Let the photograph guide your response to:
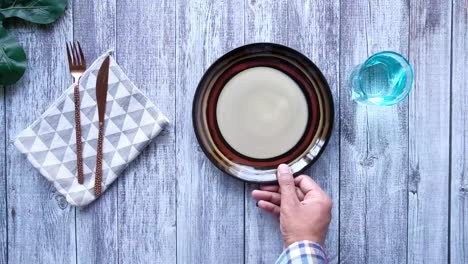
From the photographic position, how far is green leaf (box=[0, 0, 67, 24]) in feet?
3.26

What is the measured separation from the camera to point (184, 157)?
102 centimetres

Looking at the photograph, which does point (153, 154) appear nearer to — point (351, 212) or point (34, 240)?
point (34, 240)

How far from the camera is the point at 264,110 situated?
0.99 m

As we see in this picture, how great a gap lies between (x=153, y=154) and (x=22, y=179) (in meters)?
0.30

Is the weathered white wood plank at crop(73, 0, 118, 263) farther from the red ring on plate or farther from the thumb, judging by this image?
the thumb

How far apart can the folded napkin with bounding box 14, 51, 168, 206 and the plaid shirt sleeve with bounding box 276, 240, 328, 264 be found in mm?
369

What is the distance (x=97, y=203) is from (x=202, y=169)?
245 millimetres

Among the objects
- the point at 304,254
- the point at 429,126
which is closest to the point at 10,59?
the point at 304,254

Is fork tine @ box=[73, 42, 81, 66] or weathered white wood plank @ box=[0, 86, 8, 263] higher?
fork tine @ box=[73, 42, 81, 66]

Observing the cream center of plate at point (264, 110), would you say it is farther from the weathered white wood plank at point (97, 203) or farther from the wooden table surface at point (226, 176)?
the weathered white wood plank at point (97, 203)

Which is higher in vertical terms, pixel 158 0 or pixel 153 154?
pixel 158 0

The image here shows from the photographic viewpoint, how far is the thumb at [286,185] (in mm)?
946

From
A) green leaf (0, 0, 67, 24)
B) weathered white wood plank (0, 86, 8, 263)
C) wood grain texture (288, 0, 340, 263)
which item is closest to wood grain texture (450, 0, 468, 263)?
wood grain texture (288, 0, 340, 263)

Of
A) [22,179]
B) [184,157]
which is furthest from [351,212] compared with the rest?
[22,179]
